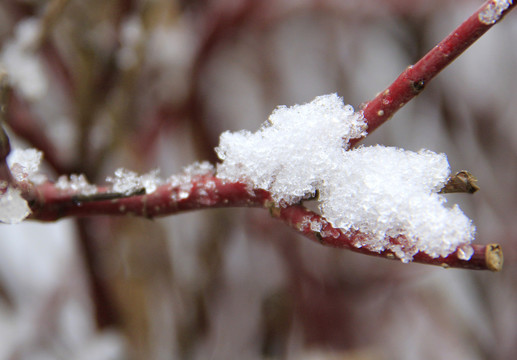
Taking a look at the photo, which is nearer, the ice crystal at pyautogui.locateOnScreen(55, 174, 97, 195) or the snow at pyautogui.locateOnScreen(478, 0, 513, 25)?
the snow at pyautogui.locateOnScreen(478, 0, 513, 25)

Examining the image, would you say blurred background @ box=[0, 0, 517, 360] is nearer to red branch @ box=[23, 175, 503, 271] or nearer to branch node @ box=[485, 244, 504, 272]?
red branch @ box=[23, 175, 503, 271]

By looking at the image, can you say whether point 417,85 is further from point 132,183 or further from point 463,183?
point 132,183

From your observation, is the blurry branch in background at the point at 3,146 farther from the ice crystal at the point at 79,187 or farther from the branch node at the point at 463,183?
the branch node at the point at 463,183

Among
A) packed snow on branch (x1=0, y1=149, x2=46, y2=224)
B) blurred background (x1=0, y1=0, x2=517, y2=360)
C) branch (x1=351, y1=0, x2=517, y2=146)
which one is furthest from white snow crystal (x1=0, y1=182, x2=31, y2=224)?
blurred background (x1=0, y1=0, x2=517, y2=360)

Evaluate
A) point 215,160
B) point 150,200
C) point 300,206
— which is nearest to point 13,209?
point 150,200

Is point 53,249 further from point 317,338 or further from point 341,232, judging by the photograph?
point 341,232

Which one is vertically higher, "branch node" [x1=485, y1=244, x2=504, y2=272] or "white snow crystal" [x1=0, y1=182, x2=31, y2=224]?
"white snow crystal" [x1=0, y1=182, x2=31, y2=224]

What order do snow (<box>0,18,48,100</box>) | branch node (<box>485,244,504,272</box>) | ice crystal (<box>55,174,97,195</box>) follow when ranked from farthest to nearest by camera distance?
snow (<box>0,18,48,100</box>) → ice crystal (<box>55,174,97,195</box>) → branch node (<box>485,244,504,272</box>)
